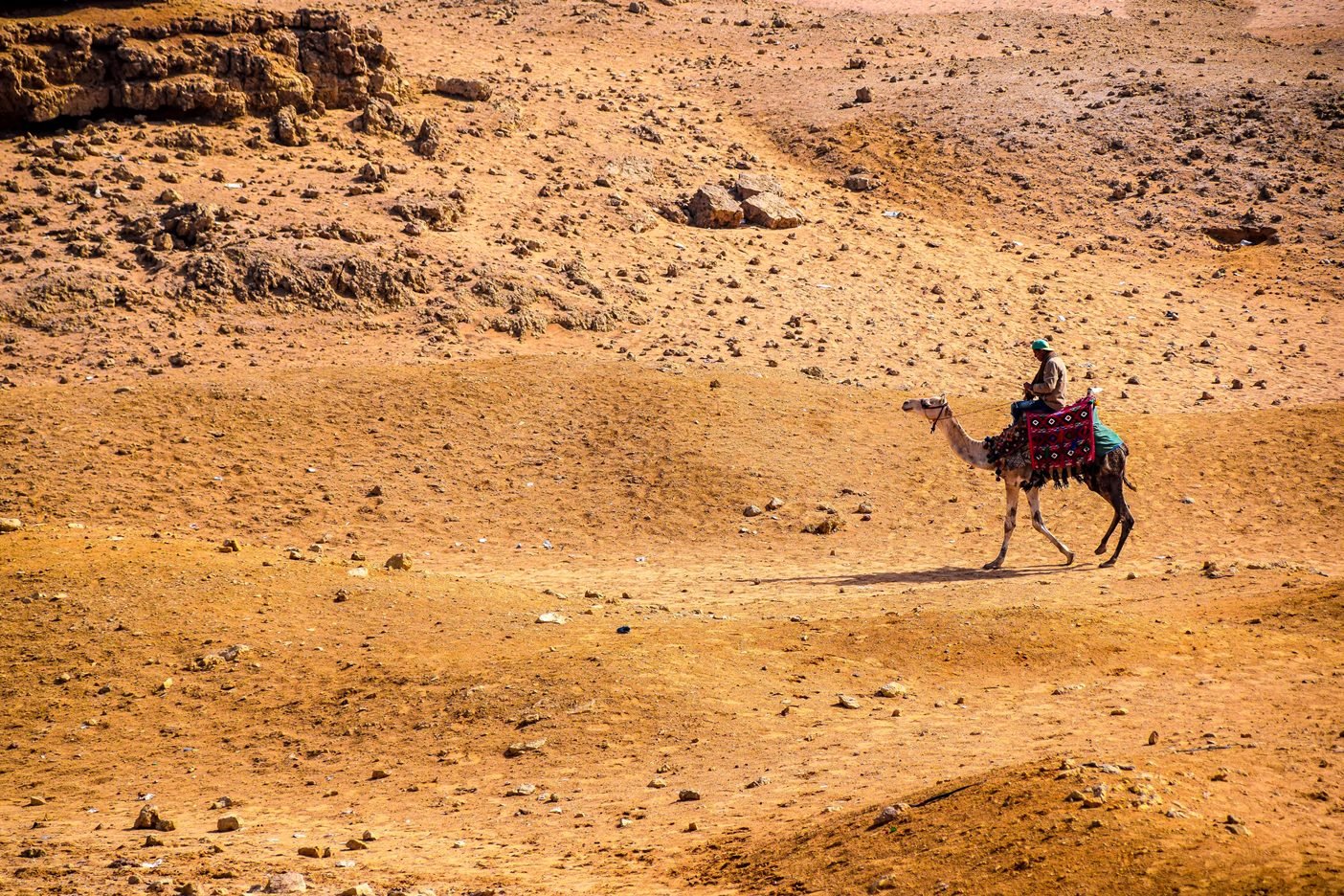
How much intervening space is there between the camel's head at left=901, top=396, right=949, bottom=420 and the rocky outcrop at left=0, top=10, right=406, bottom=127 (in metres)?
15.1

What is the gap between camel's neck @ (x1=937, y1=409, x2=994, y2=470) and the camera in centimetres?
1519

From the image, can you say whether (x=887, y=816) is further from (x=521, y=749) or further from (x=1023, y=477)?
(x=1023, y=477)

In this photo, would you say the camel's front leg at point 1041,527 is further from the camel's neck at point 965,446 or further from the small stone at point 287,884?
the small stone at point 287,884

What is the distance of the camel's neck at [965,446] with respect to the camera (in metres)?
15.2

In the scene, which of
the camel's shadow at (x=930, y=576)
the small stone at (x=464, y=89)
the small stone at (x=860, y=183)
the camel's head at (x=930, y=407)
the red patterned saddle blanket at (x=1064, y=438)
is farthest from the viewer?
the small stone at (x=860, y=183)

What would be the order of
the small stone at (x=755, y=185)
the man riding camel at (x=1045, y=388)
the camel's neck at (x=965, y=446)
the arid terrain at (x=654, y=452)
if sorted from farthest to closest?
the small stone at (x=755, y=185)
the camel's neck at (x=965, y=446)
the man riding camel at (x=1045, y=388)
the arid terrain at (x=654, y=452)

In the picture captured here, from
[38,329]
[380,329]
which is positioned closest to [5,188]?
[38,329]

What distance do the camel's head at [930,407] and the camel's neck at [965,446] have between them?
0.13 metres

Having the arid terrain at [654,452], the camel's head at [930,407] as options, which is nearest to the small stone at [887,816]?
the arid terrain at [654,452]

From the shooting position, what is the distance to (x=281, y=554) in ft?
42.5

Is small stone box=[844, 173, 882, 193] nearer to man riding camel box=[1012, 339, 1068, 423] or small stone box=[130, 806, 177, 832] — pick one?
man riding camel box=[1012, 339, 1068, 423]

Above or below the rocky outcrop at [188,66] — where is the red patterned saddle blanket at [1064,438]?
below

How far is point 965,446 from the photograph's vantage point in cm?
1527

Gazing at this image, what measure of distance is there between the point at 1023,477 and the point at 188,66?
57.2 ft
